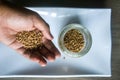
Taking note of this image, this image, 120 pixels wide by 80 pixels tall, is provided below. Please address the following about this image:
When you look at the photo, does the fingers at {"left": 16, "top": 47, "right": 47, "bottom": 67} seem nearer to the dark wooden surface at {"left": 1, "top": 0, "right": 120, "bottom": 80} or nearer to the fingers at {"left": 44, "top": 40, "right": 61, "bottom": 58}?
the fingers at {"left": 44, "top": 40, "right": 61, "bottom": 58}

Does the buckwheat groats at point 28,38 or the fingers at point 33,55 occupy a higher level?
the buckwheat groats at point 28,38

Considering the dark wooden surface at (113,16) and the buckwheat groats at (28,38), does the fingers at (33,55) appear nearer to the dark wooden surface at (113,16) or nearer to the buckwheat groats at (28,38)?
the buckwheat groats at (28,38)

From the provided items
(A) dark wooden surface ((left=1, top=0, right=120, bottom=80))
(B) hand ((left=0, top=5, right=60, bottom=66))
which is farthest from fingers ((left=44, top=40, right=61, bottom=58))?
(A) dark wooden surface ((left=1, top=0, right=120, bottom=80))

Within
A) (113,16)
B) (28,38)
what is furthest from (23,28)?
(113,16)

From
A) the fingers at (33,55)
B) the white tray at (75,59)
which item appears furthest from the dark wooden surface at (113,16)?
the fingers at (33,55)

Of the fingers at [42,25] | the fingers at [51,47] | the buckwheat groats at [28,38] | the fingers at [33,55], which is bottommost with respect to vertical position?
the fingers at [33,55]

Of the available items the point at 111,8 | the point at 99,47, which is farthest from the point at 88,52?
the point at 111,8

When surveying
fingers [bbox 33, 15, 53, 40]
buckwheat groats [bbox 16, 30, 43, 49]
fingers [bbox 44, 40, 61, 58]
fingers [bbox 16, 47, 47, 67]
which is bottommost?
fingers [bbox 16, 47, 47, 67]
